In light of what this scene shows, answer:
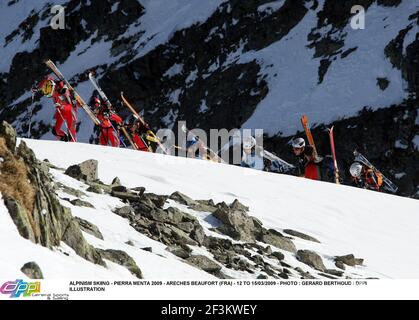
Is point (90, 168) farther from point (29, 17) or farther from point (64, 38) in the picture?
point (29, 17)

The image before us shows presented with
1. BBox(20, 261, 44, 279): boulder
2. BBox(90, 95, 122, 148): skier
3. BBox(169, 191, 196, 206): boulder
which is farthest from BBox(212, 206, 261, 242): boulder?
BBox(90, 95, 122, 148): skier

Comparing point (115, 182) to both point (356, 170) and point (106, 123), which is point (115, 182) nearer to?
point (106, 123)

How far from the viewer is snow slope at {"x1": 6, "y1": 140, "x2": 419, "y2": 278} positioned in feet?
35.1

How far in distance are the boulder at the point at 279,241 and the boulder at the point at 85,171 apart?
2637 millimetres

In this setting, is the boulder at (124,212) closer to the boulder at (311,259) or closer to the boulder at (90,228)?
the boulder at (90,228)

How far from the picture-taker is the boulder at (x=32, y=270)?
6.26 metres

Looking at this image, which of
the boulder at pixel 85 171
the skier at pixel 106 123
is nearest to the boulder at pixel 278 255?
the boulder at pixel 85 171

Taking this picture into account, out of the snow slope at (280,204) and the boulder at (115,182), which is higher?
the boulder at (115,182)

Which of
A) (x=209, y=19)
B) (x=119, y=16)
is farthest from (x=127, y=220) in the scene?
(x=119, y=16)

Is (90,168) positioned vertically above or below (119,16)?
above

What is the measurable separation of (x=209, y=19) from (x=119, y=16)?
1202 cm

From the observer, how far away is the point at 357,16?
39.5 m

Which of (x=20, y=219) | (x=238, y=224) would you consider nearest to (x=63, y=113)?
(x=238, y=224)
